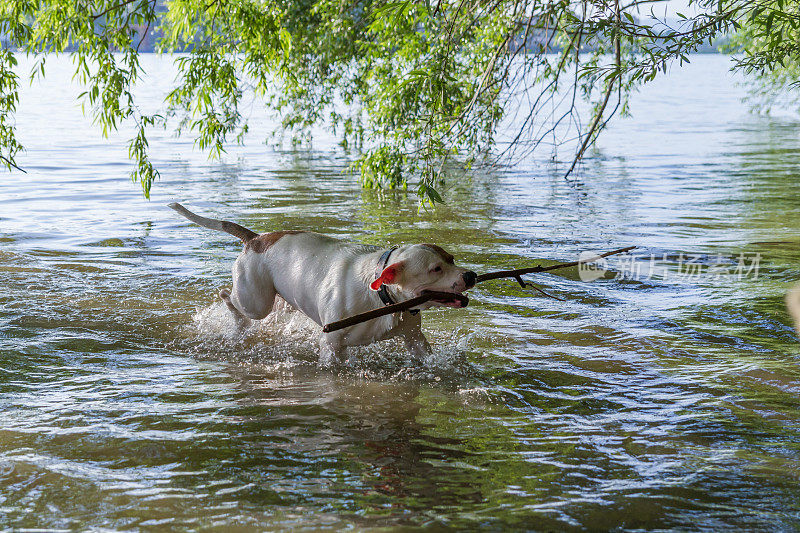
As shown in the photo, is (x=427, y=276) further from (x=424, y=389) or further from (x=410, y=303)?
(x=424, y=389)

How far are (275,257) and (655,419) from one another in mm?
3439

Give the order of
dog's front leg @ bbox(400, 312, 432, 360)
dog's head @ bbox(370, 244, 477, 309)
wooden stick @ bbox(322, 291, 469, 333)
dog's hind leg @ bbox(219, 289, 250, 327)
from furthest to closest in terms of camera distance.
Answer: dog's hind leg @ bbox(219, 289, 250, 327)
dog's front leg @ bbox(400, 312, 432, 360)
dog's head @ bbox(370, 244, 477, 309)
wooden stick @ bbox(322, 291, 469, 333)

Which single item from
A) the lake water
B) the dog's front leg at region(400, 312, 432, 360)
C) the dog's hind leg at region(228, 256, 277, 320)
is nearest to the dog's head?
the dog's front leg at region(400, 312, 432, 360)

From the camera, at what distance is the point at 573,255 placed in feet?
38.1

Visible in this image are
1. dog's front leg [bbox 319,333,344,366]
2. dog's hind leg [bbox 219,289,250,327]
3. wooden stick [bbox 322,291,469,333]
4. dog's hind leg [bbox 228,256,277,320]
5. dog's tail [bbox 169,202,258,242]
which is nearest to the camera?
wooden stick [bbox 322,291,469,333]

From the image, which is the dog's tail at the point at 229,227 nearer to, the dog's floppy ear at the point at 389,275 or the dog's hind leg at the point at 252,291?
the dog's hind leg at the point at 252,291

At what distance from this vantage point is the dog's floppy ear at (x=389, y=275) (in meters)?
5.93

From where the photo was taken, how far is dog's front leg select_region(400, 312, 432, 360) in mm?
6695

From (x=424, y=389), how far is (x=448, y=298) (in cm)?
97

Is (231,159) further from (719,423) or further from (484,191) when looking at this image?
(719,423)

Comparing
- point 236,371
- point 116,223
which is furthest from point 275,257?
point 116,223

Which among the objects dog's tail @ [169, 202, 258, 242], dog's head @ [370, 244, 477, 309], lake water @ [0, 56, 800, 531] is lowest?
lake water @ [0, 56, 800, 531]

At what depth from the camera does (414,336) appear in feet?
22.6

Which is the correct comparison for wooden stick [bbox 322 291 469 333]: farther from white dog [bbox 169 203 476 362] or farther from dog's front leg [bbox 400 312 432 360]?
dog's front leg [bbox 400 312 432 360]
